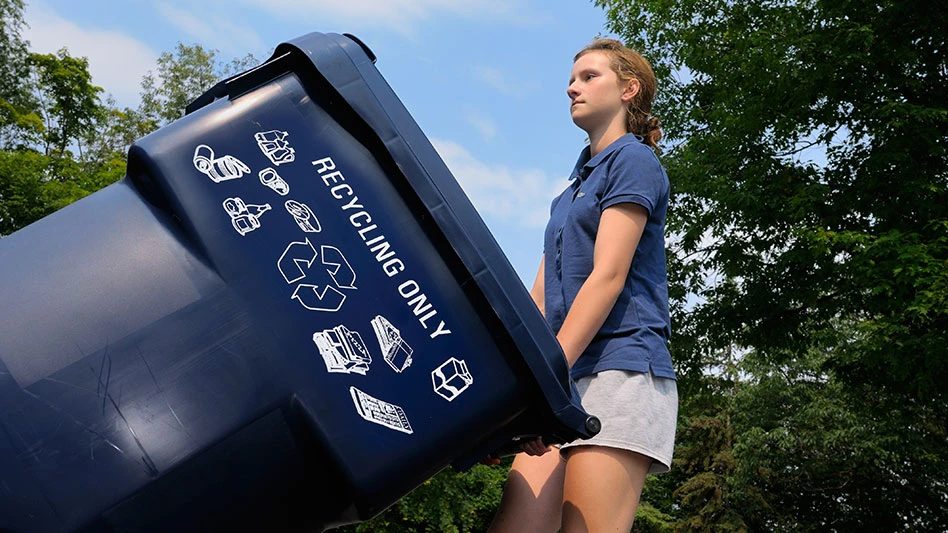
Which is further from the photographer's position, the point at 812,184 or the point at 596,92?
the point at 812,184

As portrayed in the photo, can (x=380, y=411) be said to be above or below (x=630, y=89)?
below

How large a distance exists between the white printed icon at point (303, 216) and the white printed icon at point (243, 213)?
45 mm

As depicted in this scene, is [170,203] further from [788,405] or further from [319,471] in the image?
[788,405]

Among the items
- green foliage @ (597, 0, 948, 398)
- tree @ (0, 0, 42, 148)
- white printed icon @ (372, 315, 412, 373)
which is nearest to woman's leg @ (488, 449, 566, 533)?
white printed icon @ (372, 315, 412, 373)

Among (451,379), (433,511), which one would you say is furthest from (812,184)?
(451,379)

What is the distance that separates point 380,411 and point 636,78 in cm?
128

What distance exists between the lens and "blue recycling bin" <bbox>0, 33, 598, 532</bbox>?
1492 mm

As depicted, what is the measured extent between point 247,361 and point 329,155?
464mm

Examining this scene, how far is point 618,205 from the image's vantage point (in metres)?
2.14

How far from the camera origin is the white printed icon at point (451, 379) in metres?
1.67

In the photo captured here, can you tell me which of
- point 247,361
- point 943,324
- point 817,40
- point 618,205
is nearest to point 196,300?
point 247,361

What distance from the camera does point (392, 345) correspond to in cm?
165

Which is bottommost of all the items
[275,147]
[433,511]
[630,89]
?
[433,511]

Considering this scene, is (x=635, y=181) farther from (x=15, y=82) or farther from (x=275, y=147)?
(x=15, y=82)
